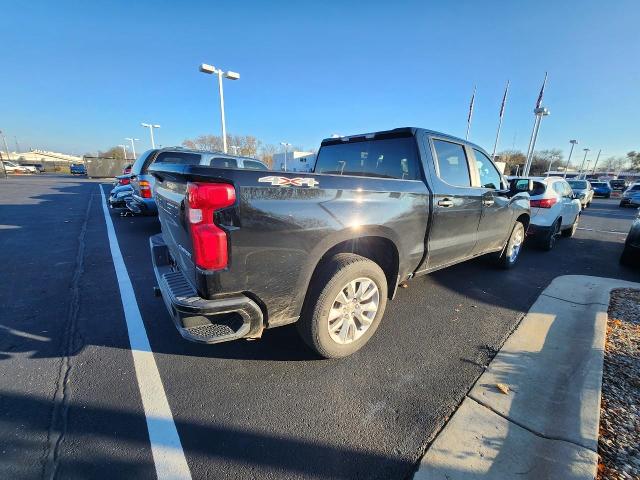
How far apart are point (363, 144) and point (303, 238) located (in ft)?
6.60

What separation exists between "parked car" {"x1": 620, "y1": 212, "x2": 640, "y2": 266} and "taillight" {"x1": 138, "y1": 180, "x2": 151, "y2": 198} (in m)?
9.74

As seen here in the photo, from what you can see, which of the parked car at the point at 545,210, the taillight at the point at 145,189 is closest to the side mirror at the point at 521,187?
the parked car at the point at 545,210

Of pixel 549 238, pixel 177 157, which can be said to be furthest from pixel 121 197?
pixel 549 238

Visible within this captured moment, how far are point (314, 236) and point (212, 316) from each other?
891mm

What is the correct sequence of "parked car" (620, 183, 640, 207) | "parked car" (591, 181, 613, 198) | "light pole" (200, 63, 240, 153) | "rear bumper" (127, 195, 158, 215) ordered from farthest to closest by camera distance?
1. "parked car" (591, 181, 613, 198)
2. "parked car" (620, 183, 640, 207)
3. "light pole" (200, 63, 240, 153)
4. "rear bumper" (127, 195, 158, 215)

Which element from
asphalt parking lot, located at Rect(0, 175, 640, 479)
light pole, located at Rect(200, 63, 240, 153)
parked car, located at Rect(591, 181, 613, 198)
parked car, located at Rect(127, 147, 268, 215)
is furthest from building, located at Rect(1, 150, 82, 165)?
parked car, located at Rect(591, 181, 613, 198)

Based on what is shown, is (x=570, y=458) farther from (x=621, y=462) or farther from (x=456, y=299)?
(x=456, y=299)

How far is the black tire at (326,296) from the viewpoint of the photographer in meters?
2.38

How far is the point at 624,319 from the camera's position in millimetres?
3438

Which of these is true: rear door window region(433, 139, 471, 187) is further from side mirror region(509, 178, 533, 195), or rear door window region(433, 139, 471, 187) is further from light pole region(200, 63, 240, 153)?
light pole region(200, 63, 240, 153)

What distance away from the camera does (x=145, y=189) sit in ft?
22.4

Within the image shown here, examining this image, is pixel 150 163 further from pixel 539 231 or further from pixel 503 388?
pixel 539 231

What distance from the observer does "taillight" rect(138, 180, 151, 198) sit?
6.82 metres

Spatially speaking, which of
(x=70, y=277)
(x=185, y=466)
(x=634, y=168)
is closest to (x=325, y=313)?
(x=185, y=466)
